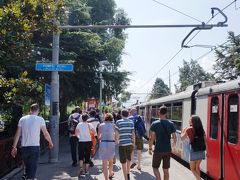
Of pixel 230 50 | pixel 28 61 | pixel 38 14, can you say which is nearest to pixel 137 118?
pixel 38 14

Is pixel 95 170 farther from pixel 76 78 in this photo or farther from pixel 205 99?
pixel 76 78

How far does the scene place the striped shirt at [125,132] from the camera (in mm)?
10984

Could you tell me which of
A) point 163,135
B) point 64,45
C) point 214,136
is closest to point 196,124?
point 163,135

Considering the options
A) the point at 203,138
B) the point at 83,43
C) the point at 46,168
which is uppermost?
the point at 83,43

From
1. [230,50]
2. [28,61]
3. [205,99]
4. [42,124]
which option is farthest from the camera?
[230,50]

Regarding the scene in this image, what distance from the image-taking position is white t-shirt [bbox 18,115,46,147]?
929 cm

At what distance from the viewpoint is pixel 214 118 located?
11.4 m

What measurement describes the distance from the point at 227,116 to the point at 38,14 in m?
4.81

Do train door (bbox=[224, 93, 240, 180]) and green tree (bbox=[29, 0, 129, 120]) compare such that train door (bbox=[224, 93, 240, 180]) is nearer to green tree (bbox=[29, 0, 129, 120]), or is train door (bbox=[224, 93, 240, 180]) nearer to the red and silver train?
the red and silver train

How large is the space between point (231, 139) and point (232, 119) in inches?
17.2

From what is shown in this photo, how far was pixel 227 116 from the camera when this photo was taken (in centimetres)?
1023

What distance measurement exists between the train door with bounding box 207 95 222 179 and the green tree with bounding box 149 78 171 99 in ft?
308

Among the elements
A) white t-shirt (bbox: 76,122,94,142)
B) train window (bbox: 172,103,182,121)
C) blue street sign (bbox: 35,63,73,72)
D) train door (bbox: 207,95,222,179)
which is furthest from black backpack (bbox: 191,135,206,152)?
blue street sign (bbox: 35,63,73,72)

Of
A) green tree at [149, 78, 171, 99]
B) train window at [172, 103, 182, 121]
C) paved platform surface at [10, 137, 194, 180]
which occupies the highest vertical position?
green tree at [149, 78, 171, 99]
